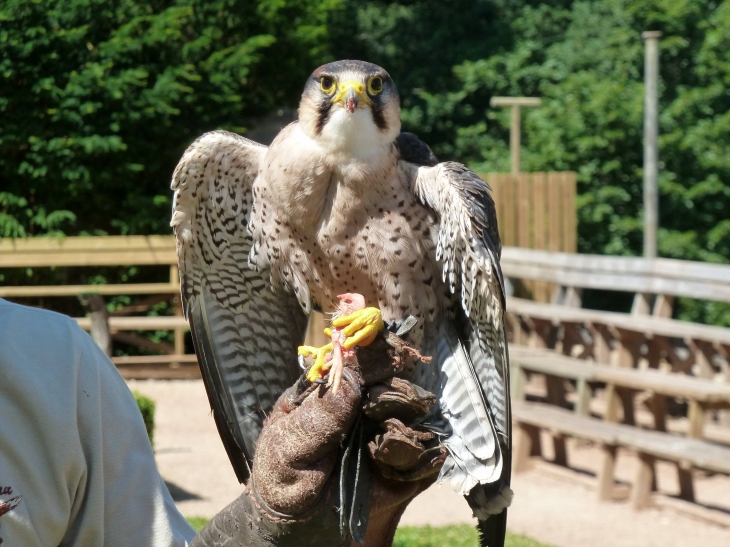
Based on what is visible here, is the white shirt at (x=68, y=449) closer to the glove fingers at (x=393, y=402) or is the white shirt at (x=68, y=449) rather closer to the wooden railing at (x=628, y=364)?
the glove fingers at (x=393, y=402)

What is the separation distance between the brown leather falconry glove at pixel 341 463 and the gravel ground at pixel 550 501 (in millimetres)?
3952

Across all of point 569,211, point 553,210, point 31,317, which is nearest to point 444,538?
point 31,317

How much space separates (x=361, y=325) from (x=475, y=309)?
1049mm

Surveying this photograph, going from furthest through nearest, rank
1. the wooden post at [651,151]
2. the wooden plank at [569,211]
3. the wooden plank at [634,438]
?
1. the wooden plank at [569,211]
2. the wooden post at [651,151]
3. the wooden plank at [634,438]

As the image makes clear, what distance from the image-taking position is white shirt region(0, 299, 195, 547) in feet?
4.80

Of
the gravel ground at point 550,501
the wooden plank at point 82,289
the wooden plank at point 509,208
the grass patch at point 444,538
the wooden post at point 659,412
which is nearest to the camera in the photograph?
the grass patch at point 444,538

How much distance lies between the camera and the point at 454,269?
9.43 feet

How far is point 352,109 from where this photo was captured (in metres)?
2.82

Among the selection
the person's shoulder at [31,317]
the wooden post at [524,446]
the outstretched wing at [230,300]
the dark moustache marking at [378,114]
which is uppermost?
the dark moustache marking at [378,114]

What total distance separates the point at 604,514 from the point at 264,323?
3721 mm

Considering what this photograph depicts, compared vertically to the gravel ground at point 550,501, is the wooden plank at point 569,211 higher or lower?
higher

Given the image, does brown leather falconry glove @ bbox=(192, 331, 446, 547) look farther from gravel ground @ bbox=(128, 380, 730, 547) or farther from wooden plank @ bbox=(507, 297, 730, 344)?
wooden plank @ bbox=(507, 297, 730, 344)

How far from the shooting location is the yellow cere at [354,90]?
9.35 ft

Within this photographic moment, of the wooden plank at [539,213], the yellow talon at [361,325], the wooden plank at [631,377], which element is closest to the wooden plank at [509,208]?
the wooden plank at [539,213]
